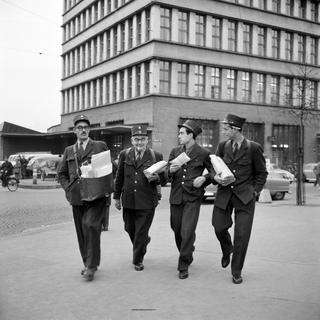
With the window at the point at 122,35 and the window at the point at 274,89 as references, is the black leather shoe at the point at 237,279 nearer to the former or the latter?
the window at the point at 122,35

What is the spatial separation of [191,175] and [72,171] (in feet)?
4.95

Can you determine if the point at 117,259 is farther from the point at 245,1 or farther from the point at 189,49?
the point at 245,1

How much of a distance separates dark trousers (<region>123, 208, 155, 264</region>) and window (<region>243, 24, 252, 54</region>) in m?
42.1

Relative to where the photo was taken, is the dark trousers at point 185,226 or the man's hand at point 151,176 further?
the man's hand at point 151,176

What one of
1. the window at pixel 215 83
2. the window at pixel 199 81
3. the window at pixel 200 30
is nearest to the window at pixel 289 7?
the window at pixel 200 30

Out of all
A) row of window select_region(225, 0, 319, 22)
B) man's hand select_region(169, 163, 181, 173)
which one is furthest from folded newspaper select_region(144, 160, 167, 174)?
row of window select_region(225, 0, 319, 22)

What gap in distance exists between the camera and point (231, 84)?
46.1 metres

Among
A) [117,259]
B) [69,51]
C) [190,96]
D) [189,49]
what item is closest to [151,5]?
[189,49]

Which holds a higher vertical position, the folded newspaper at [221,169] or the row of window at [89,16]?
the row of window at [89,16]

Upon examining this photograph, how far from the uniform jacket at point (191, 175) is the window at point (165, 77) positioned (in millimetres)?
35597

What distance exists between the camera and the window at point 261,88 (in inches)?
1881

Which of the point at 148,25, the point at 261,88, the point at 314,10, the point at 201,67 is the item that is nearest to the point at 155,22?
the point at 148,25

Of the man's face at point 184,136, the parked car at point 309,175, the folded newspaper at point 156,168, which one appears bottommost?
the parked car at point 309,175

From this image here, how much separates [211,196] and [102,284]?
41.6ft
